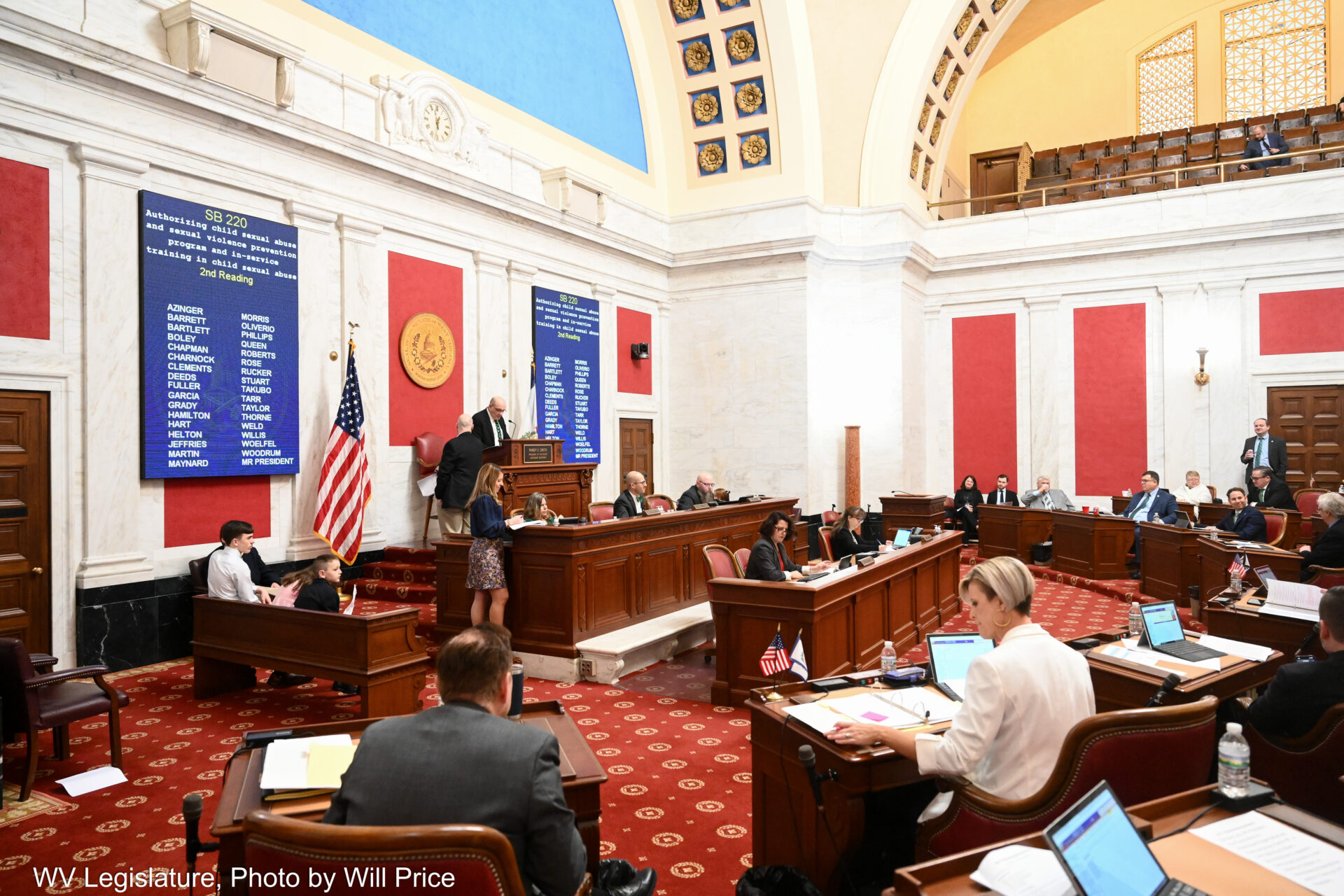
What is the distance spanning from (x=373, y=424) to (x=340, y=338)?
1.01 m

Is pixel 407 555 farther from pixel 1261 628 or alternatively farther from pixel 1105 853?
pixel 1105 853

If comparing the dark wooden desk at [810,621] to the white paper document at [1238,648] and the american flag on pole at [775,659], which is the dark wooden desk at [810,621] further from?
the white paper document at [1238,648]

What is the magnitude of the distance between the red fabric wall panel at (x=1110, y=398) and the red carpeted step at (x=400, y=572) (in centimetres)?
1103

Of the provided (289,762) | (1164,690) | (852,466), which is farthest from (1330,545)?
(852,466)

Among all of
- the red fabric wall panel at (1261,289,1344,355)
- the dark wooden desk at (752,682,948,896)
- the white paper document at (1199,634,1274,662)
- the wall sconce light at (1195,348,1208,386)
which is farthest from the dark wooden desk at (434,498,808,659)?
the red fabric wall panel at (1261,289,1344,355)

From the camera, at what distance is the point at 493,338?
10938 millimetres

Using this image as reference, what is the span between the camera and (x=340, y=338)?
8969 mm

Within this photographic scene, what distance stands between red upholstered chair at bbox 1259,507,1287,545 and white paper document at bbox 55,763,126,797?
33.5 feet

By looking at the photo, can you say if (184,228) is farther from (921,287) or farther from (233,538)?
(921,287)

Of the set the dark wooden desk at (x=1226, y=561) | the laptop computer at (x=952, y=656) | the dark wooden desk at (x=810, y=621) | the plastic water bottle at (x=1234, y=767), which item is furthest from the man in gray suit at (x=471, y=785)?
the dark wooden desk at (x=1226, y=561)

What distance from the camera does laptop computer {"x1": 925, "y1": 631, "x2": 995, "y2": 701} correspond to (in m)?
3.37

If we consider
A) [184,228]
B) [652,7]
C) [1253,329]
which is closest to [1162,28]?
[1253,329]

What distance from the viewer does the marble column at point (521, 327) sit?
1119 cm

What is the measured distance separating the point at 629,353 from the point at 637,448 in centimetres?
159
